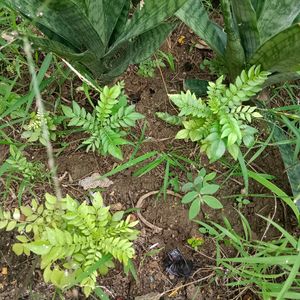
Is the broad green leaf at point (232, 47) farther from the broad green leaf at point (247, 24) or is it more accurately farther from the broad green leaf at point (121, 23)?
the broad green leaf at point (121, 23)

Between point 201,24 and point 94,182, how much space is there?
1.85ft

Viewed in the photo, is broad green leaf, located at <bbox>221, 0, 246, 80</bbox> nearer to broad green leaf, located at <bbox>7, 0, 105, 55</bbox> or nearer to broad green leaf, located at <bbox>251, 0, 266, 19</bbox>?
broad green leaf, located at <bbox>251, 0, 266, 19</bbox>

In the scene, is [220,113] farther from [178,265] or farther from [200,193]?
[178,265]

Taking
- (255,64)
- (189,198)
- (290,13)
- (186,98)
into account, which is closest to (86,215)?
(189,198)

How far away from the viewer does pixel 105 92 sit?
1360 mm

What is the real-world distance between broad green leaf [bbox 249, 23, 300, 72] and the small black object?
0.59 metres

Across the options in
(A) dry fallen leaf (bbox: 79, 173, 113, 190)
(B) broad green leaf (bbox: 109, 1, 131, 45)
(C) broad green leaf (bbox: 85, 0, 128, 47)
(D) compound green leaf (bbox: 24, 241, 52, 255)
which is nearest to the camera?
(D) compound green leaf (bbox: 24, 241, 52, 255)

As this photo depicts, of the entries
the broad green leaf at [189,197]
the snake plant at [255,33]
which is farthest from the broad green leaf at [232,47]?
the broad green leaf at [189,197]

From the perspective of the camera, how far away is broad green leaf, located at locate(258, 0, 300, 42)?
1339 millimetres

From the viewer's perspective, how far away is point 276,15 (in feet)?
4.50

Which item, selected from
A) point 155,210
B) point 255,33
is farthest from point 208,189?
point 255,33

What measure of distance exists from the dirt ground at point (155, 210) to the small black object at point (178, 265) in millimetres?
15

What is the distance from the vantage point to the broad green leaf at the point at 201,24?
139 centimetres

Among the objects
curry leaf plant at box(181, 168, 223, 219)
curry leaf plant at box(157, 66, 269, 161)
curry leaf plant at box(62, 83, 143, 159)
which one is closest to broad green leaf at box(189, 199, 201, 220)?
curry leaf plant at box(181, 168, 223, 219)
